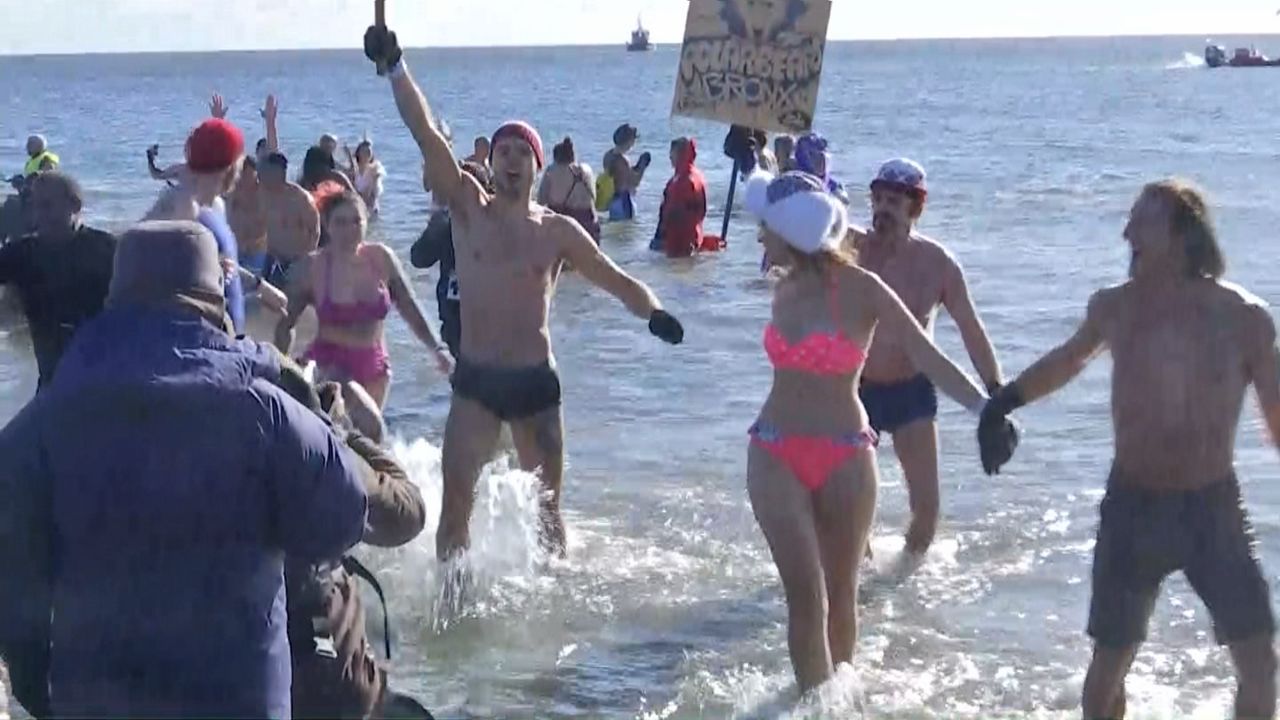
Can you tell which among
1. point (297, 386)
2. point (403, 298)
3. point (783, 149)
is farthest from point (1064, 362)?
point (783, 149)

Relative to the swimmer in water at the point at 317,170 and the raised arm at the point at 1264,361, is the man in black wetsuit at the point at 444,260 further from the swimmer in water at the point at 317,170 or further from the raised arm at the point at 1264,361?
the raised arm at the point at 1264,361

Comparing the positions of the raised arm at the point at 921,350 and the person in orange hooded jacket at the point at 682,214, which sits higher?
the raised arm at the point at 921,350

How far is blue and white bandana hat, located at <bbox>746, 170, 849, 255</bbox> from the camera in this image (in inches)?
212

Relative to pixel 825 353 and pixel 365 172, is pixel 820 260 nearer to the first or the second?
pixel 825 353

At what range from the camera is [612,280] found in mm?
6863

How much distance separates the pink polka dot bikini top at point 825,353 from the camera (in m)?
5.49

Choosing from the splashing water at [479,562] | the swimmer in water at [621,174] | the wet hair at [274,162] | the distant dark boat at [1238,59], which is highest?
the wet hair at [274,162]

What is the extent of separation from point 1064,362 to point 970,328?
1.74 meters

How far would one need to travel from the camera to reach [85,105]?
8681cm

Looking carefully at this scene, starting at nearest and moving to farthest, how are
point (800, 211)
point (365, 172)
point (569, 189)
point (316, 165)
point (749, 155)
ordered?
point (800, 211)
point (316, 165)
point (749, 155)
point (569, 189)
point (365, 172)

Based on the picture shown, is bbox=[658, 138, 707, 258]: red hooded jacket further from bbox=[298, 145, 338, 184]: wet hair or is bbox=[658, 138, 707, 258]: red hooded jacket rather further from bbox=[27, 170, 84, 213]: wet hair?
bbox=[27, 170, 84, 213]: wet hair

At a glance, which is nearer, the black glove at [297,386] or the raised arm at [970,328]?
the black glove at [297,386]

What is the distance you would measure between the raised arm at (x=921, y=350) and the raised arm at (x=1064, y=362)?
275mm

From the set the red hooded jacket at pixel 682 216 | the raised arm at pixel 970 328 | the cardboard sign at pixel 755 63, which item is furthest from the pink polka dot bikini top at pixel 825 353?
the red hooded jacket at pixel 682 216
